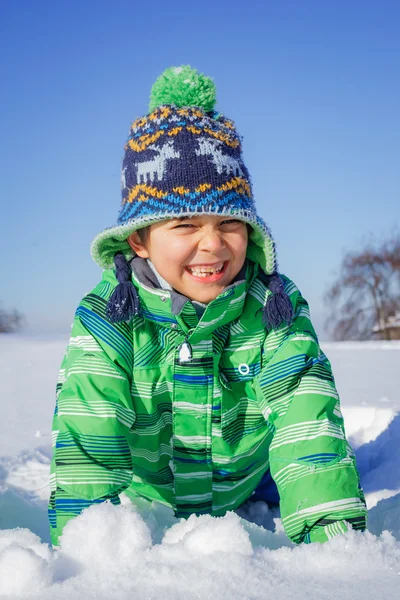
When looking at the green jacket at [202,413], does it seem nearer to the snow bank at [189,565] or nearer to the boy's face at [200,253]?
the boy's face at [200,253]

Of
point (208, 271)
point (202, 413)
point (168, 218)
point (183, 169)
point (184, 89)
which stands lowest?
point (202, 413)

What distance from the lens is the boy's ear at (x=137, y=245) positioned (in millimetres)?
1779

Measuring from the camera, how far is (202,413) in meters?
1.67

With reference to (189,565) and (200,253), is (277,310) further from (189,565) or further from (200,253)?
(189,565)

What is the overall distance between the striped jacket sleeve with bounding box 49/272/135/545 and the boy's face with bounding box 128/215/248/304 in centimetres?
21

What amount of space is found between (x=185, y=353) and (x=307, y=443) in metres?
0.40

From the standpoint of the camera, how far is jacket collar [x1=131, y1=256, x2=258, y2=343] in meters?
1.60

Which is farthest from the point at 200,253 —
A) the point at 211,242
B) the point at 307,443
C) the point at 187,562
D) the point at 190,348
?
the point at 187,562

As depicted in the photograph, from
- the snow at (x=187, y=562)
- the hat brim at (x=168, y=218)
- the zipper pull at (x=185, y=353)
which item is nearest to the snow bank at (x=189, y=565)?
the snow at (x=187, y=562)

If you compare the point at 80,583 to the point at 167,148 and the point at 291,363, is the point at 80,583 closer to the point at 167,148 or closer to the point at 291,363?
the point at 291,363

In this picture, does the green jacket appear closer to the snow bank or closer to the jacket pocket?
the jacket pocket

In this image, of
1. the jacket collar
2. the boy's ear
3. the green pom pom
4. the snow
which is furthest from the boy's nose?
the snow

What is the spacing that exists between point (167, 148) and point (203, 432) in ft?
2.67

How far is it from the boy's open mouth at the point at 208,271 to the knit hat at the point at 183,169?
145mm
